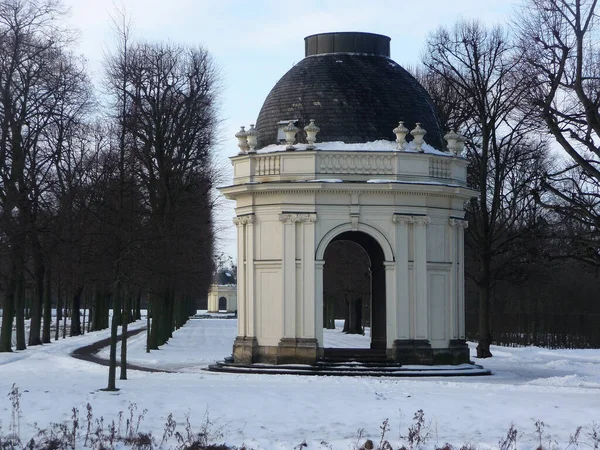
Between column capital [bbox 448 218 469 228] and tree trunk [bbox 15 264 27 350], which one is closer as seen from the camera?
column capital [bbox 448 218 469 228]

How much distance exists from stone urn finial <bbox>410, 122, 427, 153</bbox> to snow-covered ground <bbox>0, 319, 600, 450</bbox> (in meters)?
7.79

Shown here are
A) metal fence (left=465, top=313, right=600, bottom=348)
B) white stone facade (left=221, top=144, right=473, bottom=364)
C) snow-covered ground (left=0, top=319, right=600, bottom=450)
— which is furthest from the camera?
metal fence (left=465, top=313, right=600, bottom=348)

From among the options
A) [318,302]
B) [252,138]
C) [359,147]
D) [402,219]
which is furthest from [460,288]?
[252,138]

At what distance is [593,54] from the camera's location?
94.8ft

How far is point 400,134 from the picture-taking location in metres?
31.4

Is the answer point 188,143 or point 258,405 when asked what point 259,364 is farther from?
point 188,143

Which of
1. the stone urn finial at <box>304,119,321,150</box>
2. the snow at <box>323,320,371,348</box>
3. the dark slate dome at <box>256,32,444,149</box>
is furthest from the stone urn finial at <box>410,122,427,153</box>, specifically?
the snow at <box>323,320,371,348</box>

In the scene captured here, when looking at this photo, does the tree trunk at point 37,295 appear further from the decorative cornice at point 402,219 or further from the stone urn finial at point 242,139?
the decorative cornice at point 402,219

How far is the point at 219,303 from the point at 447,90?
106 metres

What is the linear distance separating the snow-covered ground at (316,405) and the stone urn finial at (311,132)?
7528 millimetres

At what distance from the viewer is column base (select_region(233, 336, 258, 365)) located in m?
31.7

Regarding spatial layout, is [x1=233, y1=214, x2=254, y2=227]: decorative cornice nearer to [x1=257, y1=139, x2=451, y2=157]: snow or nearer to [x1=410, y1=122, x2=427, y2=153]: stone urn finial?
[x1=257, y1=139, x2=451, y2=157]: snow

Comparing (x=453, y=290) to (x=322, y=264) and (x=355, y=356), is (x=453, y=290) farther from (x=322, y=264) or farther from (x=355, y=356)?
(x=322, y=264)

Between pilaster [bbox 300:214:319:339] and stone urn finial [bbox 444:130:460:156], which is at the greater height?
stone urn finial [bbox 444:130:460:156]
